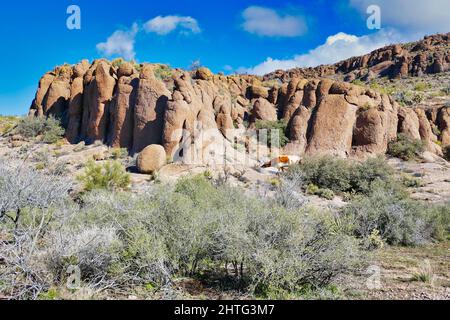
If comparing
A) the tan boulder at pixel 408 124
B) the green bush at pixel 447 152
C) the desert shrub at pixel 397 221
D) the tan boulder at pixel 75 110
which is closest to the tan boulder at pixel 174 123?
the tan boulder at pixel 75 110

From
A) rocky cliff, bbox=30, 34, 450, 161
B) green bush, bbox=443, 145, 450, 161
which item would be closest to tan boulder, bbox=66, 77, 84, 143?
rocky cliff, bbox=30, 34, 450, 161

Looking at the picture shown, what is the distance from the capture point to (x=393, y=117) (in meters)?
27.6

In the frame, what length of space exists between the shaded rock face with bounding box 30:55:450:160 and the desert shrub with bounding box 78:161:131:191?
4.97 meters

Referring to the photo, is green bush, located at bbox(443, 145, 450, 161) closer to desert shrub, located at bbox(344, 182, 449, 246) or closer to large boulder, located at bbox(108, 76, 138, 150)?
desert shrub, located at bbox(344, 182, 449, 246)

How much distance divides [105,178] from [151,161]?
3994mm

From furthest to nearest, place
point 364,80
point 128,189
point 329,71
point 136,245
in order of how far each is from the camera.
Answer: point 329,71, point 364,80, point 128,189, point 136,245

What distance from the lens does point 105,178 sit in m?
15.3

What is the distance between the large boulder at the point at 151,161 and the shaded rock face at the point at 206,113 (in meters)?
1.45

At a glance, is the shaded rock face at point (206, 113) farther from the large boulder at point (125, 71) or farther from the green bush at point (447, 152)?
the green bush at point (447, 152)

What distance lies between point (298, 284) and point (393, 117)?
25772 millimetres

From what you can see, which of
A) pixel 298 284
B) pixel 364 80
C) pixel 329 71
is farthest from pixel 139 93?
pixel 329 71

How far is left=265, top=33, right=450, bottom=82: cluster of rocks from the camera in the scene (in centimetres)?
6031
